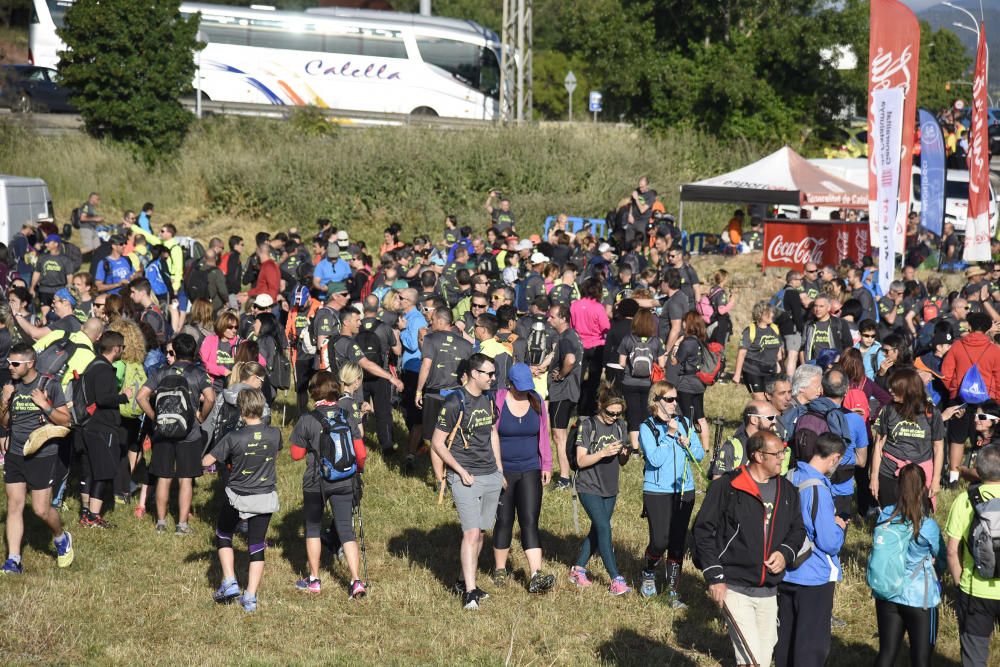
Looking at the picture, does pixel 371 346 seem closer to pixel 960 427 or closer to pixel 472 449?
pixel 472 449

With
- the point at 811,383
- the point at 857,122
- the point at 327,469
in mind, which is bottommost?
the point at 327,469

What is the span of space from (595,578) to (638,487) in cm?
268

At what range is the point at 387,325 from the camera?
12086mm

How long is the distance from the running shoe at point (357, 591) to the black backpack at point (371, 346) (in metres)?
3.29

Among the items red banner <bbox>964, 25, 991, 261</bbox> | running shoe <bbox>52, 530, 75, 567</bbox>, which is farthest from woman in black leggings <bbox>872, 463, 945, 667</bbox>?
red banner <bbox>964, 25, 991, 261</bbox>

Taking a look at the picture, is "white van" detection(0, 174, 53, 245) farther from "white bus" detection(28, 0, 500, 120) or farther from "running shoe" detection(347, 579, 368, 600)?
"running shoe" detection(347, 579, 368, 600)

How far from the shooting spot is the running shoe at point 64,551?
29.8ft

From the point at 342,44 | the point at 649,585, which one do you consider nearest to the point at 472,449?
the point at 649,585

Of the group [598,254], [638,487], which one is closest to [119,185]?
[598,254]

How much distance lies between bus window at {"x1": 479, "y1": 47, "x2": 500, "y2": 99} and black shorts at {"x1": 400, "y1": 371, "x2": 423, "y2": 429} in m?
26.3

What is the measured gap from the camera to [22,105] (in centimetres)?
3234

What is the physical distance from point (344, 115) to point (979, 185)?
2203 centimetres

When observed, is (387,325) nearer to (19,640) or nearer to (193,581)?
(193,581)

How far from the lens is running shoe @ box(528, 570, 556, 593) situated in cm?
844
